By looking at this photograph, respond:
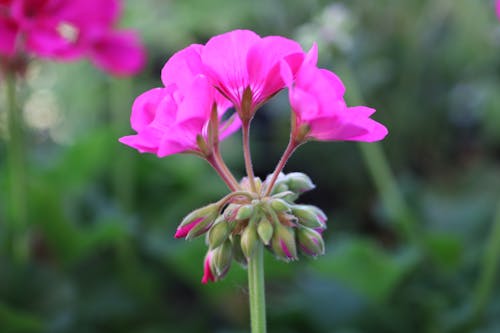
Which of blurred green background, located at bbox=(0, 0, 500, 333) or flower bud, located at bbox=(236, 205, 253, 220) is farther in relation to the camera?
blurred green background, located at bbox=(0, 0, 500, 333)

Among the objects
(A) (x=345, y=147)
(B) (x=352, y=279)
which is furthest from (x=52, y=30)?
(A) (x=345, y=147)

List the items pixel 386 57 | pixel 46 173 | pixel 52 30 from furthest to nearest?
1. pixel 386 57
2. pixel 46 173
3. pixel 52 30

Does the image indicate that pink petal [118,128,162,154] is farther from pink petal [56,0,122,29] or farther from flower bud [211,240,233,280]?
pink petal [56,0,122,29]

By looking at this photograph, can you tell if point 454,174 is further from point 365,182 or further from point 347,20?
point 347,20

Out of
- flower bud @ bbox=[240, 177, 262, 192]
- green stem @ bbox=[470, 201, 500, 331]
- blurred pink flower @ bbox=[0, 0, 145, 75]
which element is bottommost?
flower bud @ bbox=[240, 177, 262, 192]

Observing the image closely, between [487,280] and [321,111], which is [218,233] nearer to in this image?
[321,111]

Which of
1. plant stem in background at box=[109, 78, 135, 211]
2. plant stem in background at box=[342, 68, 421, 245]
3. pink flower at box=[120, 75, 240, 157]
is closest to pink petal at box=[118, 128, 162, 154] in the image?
pink flower at box=[120, 75, 240, 157]

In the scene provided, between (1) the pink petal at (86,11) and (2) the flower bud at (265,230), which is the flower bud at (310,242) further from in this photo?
(1) the pink petal at (86,11)

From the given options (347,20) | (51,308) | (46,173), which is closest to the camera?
(51,308)
